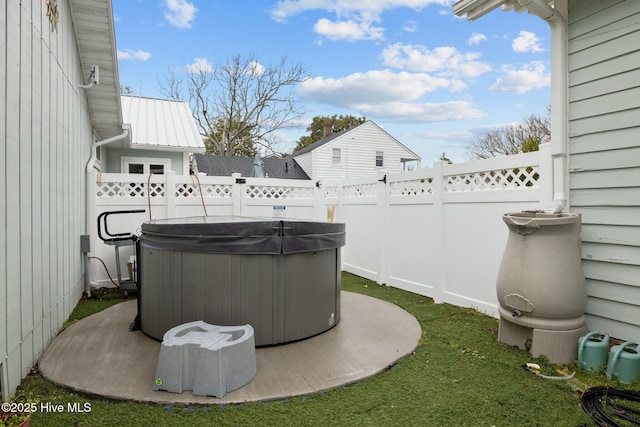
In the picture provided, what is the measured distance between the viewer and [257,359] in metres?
2.80

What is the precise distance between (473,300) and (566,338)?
149 cm

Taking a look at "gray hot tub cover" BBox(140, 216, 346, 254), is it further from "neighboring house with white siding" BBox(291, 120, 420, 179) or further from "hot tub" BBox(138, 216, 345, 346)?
"neighboring house with white siding" BBox(291, 120, 420, 179)

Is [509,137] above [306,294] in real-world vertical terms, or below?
above

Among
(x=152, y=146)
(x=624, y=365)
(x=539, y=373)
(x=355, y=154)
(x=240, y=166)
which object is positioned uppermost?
(x=355, y=154)

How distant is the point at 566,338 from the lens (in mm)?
2773

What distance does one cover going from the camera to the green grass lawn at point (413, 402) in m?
1.99

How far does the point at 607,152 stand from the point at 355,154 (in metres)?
15.3

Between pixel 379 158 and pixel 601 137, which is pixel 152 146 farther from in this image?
pixel 379 158

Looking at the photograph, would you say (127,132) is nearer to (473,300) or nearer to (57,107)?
(57,107)

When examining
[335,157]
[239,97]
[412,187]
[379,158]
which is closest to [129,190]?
[412,187]

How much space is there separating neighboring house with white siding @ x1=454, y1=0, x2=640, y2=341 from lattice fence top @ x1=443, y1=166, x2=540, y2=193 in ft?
1.11

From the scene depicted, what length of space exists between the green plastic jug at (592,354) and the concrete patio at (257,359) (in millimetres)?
1194

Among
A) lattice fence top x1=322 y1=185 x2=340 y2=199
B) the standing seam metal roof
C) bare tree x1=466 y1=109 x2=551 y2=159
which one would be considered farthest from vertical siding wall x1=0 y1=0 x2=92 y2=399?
bare tree x1=466 y1=109 x2=551 y2=159

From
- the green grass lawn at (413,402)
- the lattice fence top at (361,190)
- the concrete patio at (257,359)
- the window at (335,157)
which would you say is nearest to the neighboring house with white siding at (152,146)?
the lattice fence top at (361,190)
